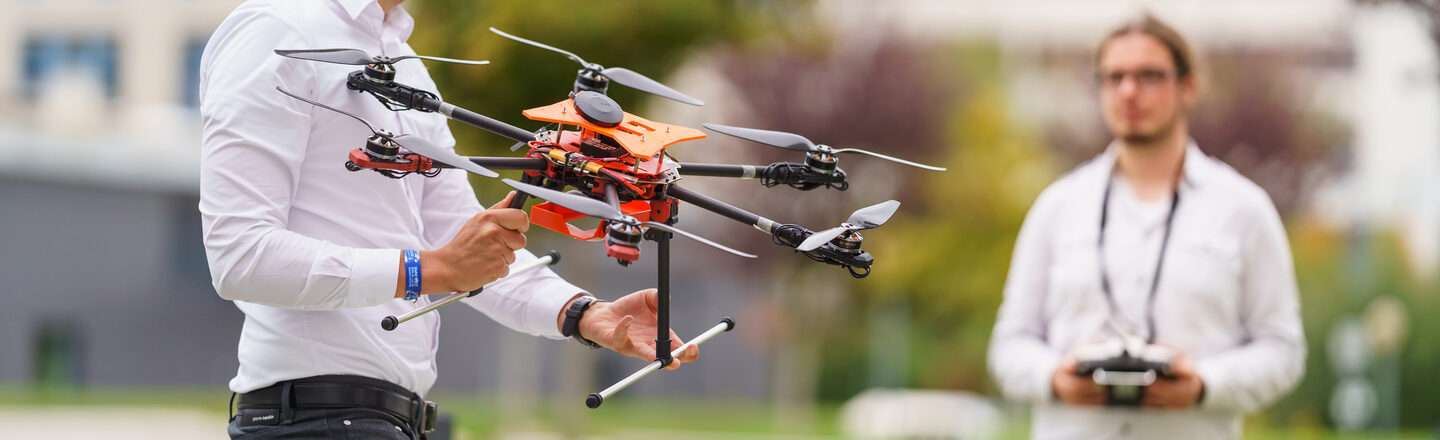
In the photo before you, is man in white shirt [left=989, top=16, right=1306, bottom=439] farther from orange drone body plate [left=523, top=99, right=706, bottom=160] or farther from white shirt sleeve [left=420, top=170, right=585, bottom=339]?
orange drone body plate [left=523, top=99, right=706, bottom=160]

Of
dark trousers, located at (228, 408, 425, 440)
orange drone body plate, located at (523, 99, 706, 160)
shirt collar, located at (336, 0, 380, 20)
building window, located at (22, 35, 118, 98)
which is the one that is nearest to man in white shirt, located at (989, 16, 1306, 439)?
orange drone body plate, located at (523, 99, 706, 160)

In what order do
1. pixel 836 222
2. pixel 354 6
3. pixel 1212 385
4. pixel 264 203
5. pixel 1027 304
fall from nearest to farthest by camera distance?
pixel 264 203 → pixel 354 6 → pixel 1212 385 → pixel 1027 304 → pixel 836 222

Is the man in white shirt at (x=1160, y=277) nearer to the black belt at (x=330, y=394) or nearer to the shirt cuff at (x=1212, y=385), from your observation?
the shirt cuff at (x=1212, y=385)

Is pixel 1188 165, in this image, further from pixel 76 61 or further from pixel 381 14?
pixel 76 61

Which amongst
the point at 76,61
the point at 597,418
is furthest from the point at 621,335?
the point at 76,61

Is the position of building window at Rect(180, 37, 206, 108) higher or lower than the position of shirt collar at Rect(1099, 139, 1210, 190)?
higher

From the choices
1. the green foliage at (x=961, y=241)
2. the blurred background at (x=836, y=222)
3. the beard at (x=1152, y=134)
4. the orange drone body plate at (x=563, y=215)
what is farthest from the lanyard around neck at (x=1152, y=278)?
the green foliage at (x=961, y=241)
